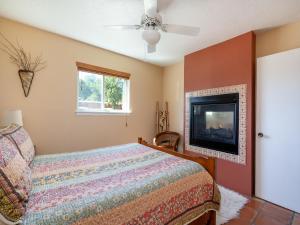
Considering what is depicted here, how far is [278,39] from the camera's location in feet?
8.29

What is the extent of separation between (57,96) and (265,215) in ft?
11.3

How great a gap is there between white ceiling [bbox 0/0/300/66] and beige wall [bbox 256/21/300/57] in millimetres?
159

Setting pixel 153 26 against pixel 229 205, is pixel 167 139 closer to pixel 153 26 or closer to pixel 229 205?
pixel 229 205

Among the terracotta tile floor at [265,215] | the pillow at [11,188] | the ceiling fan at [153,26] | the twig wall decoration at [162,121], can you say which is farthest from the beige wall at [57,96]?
the terracotta tile floor at [265,215]

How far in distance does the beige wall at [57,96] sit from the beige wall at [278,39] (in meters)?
2.52

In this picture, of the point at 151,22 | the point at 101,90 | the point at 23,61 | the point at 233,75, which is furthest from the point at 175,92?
the point at 23,61

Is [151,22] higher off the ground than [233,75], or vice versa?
[151,22]

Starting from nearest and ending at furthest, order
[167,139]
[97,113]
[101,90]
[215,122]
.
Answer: [215,122] < [97,113] < [101,90] < [167,139]

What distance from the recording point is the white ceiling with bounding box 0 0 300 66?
1.96 meters

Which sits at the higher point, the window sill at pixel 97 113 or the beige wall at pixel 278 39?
the beige wall at pixel 278 39

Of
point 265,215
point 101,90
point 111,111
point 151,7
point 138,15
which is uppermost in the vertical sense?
point 138,15

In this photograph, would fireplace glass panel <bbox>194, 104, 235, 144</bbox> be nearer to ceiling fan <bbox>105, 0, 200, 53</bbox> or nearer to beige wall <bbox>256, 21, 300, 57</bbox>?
beige wall <bbox>256, 21, 300, 57</bbox>

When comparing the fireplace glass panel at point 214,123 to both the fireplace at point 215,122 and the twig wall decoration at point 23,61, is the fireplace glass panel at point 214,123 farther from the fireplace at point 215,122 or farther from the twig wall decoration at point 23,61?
the twig wall decoration at point 23,61

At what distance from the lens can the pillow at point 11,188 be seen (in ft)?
2.80
